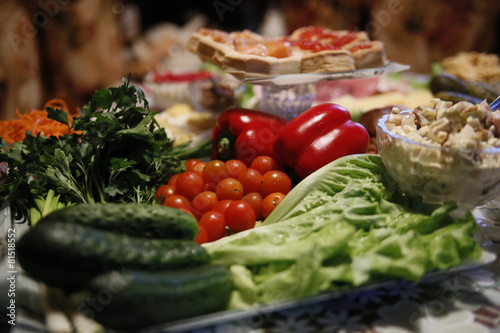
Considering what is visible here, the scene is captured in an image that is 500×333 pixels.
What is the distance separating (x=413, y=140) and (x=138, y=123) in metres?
0.87

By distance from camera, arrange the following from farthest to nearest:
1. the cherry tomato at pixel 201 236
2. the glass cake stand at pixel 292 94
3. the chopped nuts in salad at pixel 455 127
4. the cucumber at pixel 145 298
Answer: the glass cake stand at pixel 292 94 → the cherry tomato at pixel 201 236 → the chopped nuts in salad at pixel 455 127 → the cucumber at pixel 145 298

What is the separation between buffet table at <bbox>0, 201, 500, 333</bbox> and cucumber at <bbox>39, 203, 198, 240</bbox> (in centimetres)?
18

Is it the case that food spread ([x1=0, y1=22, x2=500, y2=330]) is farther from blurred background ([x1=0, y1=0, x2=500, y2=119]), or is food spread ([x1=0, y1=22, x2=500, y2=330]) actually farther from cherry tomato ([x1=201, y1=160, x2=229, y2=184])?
blurred background ([x1=0, y1=0, x2=500, y2=119])

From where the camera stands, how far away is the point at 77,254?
33.7 inches

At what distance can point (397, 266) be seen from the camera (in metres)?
0.91

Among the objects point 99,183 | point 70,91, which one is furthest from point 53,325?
point 70,91

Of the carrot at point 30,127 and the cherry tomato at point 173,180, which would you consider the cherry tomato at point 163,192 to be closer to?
the cherry tomato at point 173,180

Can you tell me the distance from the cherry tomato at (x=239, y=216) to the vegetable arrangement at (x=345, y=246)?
11 cm

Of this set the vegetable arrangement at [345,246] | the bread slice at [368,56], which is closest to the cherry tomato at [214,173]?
the vegetable arrangement at [345,246]

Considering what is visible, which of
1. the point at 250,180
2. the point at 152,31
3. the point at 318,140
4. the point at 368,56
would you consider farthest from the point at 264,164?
the point at 152,31

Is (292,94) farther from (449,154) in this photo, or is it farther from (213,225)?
(449,154)

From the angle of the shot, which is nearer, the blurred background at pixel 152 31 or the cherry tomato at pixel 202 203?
the cherry tomato at pixel 202 203

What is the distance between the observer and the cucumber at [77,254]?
0.86 meters

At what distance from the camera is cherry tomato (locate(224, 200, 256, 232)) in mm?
1263
